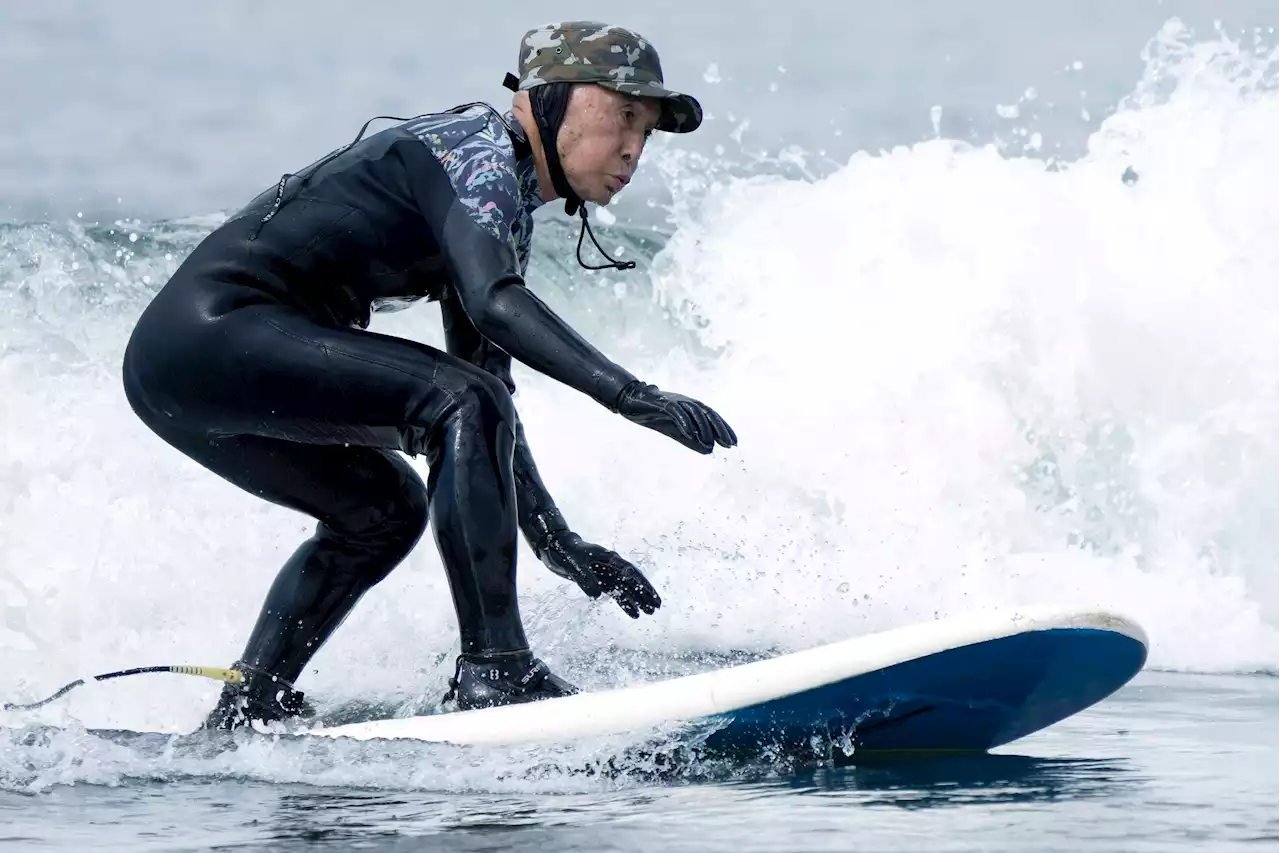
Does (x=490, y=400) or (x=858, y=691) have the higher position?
(x=490, y=400)

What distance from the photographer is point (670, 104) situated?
12.4 feet

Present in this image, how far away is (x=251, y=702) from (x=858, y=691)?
55.6 inches

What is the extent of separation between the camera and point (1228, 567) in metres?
8.13

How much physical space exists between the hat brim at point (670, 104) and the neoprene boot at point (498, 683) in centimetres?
120

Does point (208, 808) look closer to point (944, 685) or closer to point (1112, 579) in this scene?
point (944, 685)

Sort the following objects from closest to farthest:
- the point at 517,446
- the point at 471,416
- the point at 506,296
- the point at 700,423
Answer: the point at 700,423, the point at 506,296, the point at 471,416, the point at 517,446

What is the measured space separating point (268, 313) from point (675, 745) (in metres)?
1.25

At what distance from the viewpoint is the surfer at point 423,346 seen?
356 centimetres

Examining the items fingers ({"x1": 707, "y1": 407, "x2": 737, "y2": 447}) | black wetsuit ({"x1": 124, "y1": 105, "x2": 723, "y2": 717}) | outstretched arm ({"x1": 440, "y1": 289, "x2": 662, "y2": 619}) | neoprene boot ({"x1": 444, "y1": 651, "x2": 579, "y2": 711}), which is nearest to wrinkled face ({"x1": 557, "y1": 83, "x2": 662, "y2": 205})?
black wetsuit ({"x1": 124, "y1": 105, "x2": 723, "y2": 717})

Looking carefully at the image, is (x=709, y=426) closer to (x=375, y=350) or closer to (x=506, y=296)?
(x=506, y=296)

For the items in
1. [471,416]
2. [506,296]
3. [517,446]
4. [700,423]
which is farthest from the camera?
[517,446]

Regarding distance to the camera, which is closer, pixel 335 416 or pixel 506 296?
pixel 506 296

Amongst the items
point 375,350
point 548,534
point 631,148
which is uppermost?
point 631,148

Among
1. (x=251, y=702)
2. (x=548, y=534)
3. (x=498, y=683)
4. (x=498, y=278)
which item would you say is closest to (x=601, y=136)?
(x=498, y=278)
